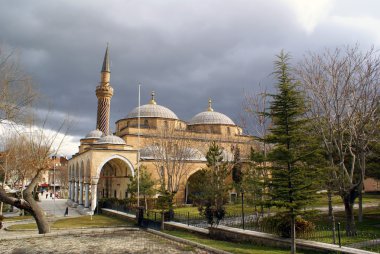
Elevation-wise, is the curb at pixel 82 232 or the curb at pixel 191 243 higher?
the curb at pixel 191 243

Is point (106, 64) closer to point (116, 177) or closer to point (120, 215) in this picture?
point (116, 177)

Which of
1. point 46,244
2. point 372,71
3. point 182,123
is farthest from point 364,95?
point 182,123

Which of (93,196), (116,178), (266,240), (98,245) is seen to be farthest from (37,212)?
(116,178)

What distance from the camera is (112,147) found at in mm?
30406

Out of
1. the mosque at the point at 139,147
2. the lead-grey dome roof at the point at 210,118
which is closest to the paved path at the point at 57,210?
the mosque at the point at 139,147

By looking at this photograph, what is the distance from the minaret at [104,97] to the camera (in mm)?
38531

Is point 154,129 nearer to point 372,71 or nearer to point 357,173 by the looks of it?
point 357,173

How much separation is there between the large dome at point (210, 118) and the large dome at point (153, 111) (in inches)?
139

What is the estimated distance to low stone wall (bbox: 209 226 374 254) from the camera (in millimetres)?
9070

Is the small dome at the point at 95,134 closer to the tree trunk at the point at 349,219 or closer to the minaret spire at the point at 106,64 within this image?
the minaret spire at the point at 106,64

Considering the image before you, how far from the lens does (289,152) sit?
9672 millimetres

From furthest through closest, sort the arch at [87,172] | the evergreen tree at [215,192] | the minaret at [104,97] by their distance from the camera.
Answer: the minaret at [104,97] → the arch at [87,172] → the evergreen tree at [215,192]

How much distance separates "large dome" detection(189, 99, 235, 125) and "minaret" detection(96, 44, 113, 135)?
11089 millimetres

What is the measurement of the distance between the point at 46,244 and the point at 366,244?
37.2 ft
